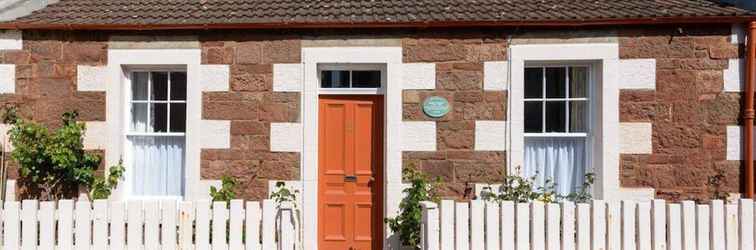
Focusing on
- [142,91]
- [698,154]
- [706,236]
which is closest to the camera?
[706,236]

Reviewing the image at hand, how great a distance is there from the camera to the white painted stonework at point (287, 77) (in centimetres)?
Result: 761

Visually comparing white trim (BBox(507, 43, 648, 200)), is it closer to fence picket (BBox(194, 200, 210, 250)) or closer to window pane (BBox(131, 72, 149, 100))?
fence picket (BBox(194, 200, 210, 250))

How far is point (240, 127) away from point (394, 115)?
5.64ft

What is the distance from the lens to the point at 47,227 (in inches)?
233

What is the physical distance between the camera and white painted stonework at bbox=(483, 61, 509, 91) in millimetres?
7520

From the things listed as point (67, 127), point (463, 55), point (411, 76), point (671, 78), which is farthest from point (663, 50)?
point (67, 127)

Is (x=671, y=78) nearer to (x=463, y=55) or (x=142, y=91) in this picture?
(x=463, y=55)

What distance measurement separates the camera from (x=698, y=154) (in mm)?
7352

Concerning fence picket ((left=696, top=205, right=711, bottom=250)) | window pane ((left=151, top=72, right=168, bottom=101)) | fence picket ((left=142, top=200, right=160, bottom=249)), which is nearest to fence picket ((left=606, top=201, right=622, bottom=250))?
fence picket ((left=696, top=205, right=711, bottom=250))

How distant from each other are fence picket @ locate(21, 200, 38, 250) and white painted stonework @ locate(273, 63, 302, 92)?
2737 mm

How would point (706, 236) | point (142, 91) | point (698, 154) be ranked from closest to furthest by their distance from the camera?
point (706, 236)
point (698, 154)
point (142, 91)

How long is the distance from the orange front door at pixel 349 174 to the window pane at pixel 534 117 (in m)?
1.64

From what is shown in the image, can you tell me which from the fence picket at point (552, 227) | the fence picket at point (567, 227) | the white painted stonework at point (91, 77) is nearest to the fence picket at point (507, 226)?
the fence picket at point (552, 227)

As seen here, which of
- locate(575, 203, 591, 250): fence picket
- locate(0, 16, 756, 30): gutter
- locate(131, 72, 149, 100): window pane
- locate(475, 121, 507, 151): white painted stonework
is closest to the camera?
locate(575, 203, 591, 250): fence picket
